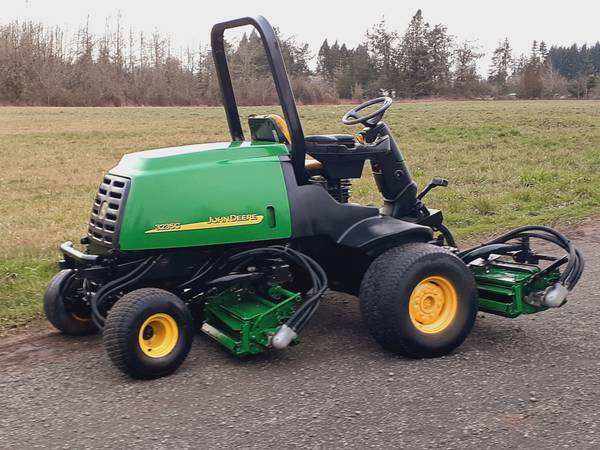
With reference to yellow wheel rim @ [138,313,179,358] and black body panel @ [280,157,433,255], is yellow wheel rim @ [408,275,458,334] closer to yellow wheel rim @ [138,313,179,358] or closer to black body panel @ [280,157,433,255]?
black body panel @ [280,157,433,255]

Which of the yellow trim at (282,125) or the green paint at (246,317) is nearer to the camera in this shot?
the green paint at (246,317)

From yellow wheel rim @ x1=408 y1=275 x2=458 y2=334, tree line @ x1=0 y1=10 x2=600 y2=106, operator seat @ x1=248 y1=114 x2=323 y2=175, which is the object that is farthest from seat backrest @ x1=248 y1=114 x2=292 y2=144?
tree line @ x1=0 y1=10 x2=600 y2=106

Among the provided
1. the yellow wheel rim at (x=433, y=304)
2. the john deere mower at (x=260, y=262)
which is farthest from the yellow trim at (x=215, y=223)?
the yellow wheel rim at (x=433, y=304)

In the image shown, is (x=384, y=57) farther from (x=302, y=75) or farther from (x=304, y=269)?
(x=304, y=269)

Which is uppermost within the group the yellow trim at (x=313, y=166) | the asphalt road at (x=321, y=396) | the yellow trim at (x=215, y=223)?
the yellow trim at (x=313, y=166)

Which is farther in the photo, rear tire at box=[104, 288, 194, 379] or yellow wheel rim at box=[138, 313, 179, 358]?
yellow wheel rim at box=[138, 313, 179, 358]

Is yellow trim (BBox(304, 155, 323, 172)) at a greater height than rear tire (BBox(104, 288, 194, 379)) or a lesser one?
greater

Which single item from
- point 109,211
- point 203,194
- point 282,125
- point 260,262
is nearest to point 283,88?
point 282,125

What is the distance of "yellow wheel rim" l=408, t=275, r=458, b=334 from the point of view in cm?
469

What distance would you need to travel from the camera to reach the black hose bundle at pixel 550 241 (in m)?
4.98

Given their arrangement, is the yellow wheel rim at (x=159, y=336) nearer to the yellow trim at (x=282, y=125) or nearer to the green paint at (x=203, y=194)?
the green paint at (x=203, y=194)

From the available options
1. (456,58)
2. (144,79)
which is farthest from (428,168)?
(456,58)

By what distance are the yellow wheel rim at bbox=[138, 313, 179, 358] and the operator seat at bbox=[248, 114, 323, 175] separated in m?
1.35

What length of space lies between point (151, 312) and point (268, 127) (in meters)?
1.59
